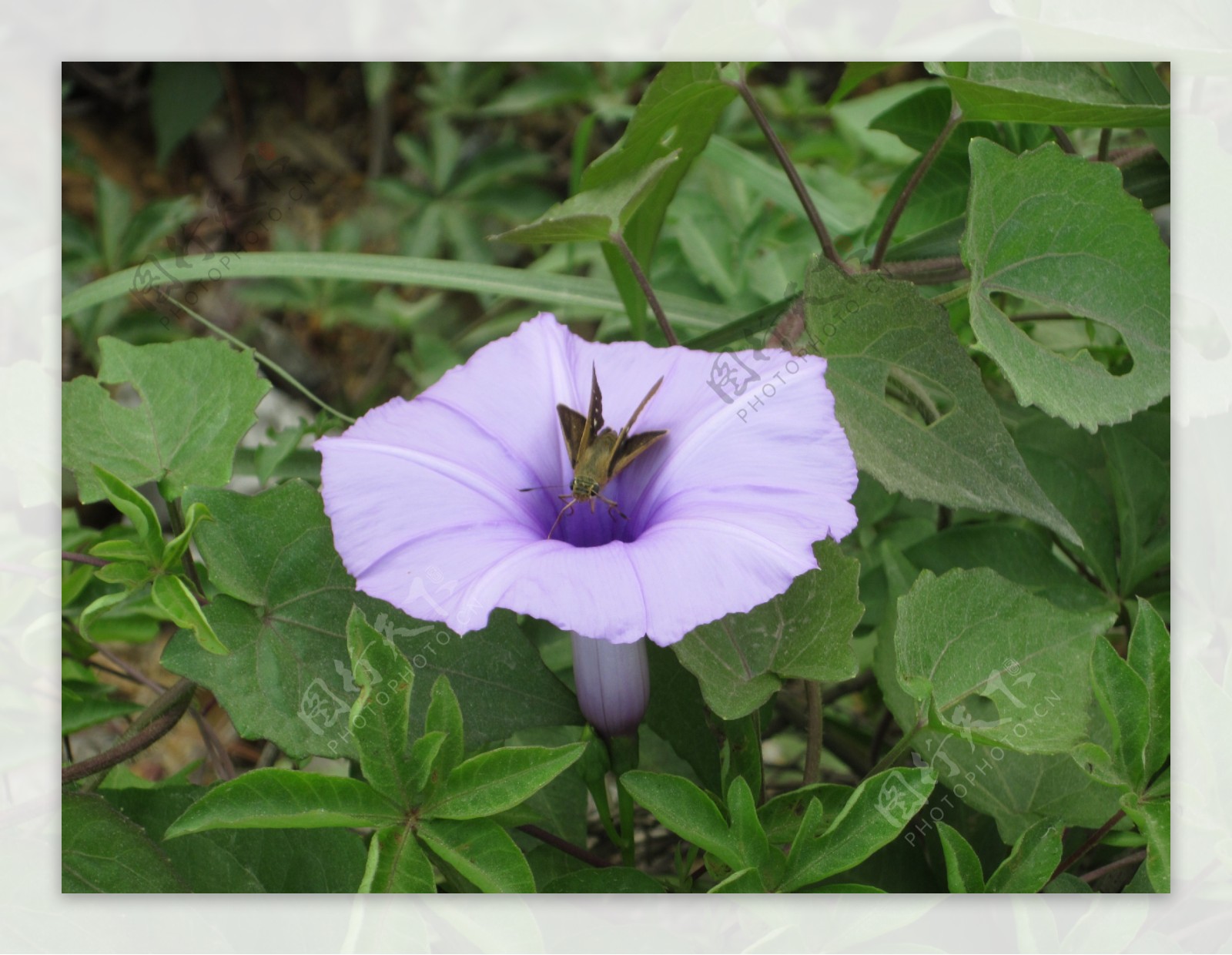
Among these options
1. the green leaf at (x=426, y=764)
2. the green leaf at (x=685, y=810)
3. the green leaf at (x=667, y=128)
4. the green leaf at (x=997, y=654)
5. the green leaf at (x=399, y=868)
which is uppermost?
the green leaf at (x=667, y=128)

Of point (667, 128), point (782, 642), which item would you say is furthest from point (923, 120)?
point (782, 642)

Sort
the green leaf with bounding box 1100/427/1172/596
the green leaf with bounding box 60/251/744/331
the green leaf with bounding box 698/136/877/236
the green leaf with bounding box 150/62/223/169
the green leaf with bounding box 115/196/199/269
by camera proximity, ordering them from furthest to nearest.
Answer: the green leaf with bounding box 150/62/223/169
the green leaf with bounding box 115/196/199/269
the green leaf with bounding box 698/136/877/236
the green leaf with bounding box 60/251/744/331
the green leaf with bounding box 1100/427/1172/596

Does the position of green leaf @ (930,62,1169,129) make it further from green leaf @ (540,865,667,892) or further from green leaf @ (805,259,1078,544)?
green leaf @ (540,865,667,892)

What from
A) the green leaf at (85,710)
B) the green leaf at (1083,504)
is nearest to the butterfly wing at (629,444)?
the green leaf at (1083,504)

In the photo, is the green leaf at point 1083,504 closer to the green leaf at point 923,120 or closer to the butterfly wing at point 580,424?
the green leaf at point 923,120

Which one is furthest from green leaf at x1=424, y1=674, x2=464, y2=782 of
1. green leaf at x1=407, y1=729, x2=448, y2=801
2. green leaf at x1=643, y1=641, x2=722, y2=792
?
green leaf at x1=643, y1=641, x2=722, y2=792

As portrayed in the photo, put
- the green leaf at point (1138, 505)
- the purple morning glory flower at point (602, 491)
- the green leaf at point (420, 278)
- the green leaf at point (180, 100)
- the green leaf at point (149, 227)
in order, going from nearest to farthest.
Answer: the purple morning glory flower at point (602, 491)
the green leaf at point (1138, 505)
the green leaf at point (420, 278)
the green leaf at point (149, 227)
the green leaf at point (180, 100)

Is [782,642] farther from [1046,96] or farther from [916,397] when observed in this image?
[1046,96]
